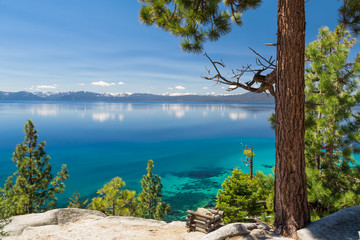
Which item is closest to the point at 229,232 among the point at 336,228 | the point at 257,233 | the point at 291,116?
the point at 257,233

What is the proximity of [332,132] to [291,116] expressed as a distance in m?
3.39

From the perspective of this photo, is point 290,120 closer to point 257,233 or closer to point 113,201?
point 257,233

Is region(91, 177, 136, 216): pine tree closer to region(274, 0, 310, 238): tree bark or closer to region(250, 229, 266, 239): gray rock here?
region(250, 229, 266, 239): gray rock

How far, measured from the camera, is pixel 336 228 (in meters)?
4.61

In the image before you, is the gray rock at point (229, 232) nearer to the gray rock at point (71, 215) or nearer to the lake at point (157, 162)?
the gray rock at point (71, 215)

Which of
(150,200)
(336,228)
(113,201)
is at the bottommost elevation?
(150,200)

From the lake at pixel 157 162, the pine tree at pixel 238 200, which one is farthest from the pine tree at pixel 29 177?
the pine tree at pixel 238 200

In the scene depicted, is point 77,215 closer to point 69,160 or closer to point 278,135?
point 278,135

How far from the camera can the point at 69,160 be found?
49.6 m

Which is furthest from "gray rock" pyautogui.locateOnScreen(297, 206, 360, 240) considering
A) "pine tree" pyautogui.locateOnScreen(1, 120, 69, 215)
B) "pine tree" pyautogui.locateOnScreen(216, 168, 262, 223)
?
"pine tree" pyautogui.locateOnScreen(1, 120, 69, 215)

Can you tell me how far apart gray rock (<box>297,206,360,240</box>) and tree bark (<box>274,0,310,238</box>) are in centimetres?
20

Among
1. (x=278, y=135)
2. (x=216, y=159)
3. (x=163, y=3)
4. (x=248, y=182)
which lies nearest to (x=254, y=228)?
(x=278, y=135)

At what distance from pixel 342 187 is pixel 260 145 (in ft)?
190

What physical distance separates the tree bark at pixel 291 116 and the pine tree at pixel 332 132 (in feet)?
7.07
